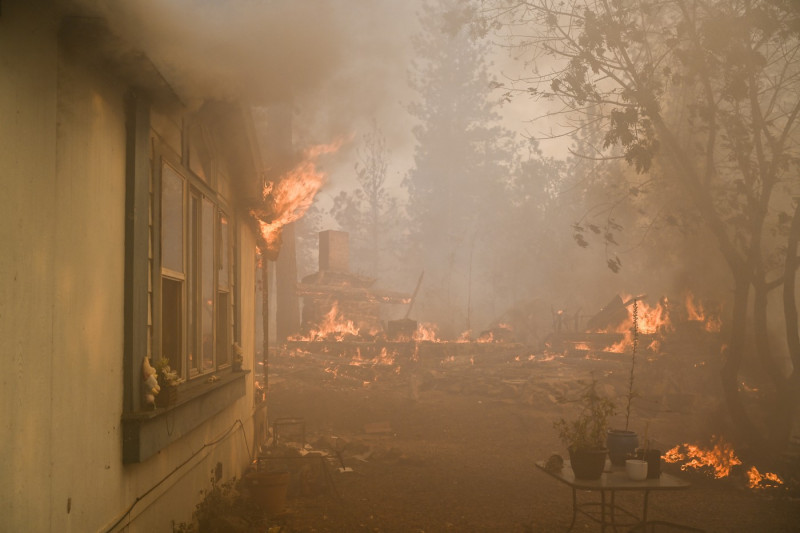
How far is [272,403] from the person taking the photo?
1745 centimetres

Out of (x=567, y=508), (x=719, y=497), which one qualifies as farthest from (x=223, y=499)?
(x=719, y=497)

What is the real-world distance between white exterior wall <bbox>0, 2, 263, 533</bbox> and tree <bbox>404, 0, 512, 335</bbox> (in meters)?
47.7

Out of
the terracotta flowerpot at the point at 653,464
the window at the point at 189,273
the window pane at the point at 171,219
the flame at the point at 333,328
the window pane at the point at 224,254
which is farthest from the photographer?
the flame at the point at 333,328

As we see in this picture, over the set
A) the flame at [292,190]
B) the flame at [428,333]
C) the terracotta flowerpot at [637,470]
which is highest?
the flame at [292,190]

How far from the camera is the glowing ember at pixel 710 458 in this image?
1127 centimetres

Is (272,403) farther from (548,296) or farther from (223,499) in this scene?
(548,296)

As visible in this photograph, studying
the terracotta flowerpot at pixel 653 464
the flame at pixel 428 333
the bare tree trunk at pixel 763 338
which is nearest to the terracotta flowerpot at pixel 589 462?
the terracotta flowerpot at pixel 653 464

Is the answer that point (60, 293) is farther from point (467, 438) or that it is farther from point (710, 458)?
point (467, 438)

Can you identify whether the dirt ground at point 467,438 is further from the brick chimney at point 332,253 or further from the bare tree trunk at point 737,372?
the brick chimney at point 332,253

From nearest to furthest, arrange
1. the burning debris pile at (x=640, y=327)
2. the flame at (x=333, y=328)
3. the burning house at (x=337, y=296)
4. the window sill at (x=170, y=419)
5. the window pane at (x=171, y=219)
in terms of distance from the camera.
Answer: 1. the window sill at (x=170, y=419)
2. the window pane at (x=171, y=219)
3. the burning debris pile at (x=640, y=327)
4. the flame at (x=333, y=328)
5. the burning house at (x=337, y=296)

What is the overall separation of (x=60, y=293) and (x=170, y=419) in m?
1.88

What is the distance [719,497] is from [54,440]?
9.74m

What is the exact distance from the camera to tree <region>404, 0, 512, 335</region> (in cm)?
5375

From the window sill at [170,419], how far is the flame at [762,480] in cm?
813
